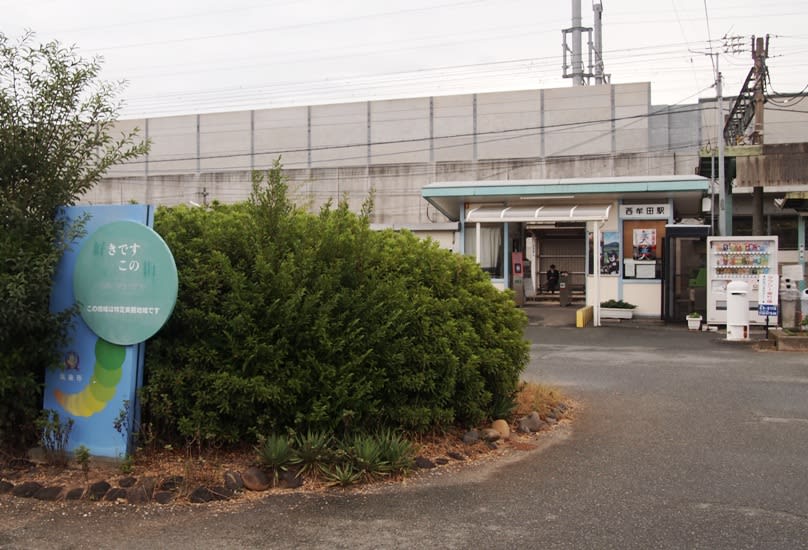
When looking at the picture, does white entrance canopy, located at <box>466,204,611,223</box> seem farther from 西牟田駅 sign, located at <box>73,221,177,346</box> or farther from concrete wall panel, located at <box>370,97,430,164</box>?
Result: concrete wall panel, located at <box>370,97,430,164</box>

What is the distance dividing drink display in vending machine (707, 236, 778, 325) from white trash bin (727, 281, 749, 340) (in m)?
2.25

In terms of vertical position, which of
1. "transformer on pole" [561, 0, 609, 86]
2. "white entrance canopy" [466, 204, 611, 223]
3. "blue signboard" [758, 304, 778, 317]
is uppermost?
"transformer on pole" [561, 0, 609, 86]

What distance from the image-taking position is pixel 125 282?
5590 millimetres

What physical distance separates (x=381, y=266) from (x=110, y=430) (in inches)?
96.3

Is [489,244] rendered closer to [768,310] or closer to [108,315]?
[768,310]

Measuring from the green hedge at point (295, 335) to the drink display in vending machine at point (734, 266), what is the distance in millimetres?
12454

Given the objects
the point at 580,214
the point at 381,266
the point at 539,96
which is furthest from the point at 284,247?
the point at 539,96

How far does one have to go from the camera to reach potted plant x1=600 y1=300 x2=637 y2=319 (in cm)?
1897

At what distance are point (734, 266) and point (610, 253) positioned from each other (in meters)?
3.67

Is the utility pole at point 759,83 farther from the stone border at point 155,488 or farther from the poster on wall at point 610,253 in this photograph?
the stone border at point 155,488

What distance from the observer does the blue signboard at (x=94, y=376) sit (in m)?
5.59

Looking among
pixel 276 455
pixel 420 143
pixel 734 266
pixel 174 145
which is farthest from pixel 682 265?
pixel 174 145

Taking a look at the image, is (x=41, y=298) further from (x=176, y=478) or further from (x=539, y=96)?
(x=539, y=96)

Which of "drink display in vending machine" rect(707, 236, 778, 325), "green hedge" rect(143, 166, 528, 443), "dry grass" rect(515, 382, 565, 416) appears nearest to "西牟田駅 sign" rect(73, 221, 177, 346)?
"green hedge" rect(143, 166, 528, 443)
